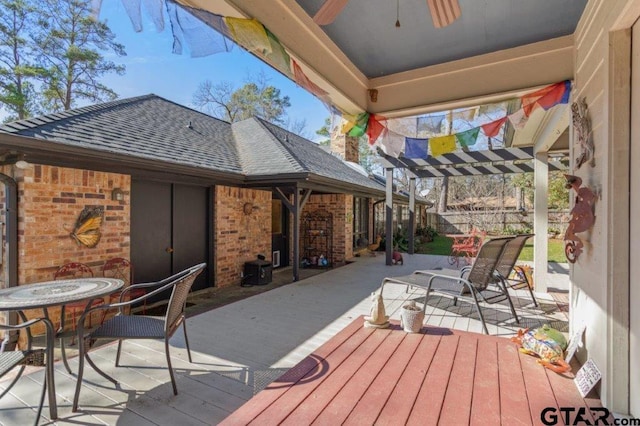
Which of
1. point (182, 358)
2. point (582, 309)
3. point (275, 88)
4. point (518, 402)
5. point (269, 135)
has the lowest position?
point (182, 358)

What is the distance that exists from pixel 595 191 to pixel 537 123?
3.81 meters

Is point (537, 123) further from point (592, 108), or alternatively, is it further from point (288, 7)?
point (288, 7)

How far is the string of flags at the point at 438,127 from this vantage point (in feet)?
10.4

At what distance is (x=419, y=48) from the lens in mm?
3189

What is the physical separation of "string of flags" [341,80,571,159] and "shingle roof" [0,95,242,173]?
3.46m

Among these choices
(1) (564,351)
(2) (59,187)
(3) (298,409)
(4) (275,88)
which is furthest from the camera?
(4) (275,88)

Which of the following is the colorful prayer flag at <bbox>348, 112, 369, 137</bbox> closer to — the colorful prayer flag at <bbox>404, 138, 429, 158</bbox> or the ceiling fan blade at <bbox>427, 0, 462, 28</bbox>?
the colorful prayer flag at <bbox>404, 138, 429, 158</bbox>

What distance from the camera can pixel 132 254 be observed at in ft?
A: 18.0

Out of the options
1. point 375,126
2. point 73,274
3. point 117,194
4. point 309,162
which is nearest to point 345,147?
point 309,162

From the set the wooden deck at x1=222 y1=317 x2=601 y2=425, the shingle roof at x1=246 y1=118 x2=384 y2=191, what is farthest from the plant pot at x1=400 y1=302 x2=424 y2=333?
the shingle roof at x1=246 y1=118 x2=384 y2=191

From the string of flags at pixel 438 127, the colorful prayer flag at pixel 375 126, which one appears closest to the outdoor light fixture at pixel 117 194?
the string of flags at pixel 438 127

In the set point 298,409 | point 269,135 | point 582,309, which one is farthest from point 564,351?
point 269,135

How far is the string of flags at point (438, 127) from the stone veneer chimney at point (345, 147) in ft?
28.0

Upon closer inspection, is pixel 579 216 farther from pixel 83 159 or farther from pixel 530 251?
pixel 530 251
